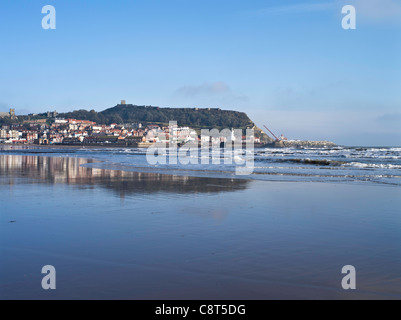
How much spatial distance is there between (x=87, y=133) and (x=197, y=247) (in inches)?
6010

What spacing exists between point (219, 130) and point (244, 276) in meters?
166

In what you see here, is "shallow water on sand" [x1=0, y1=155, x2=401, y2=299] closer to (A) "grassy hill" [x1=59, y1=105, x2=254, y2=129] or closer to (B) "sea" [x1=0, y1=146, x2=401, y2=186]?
(B) "sea" [x1=0, y1=146, x2=401, y2=186]

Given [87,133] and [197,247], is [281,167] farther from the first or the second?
[87,133]

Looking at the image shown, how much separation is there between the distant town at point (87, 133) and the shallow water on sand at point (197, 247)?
110 metres

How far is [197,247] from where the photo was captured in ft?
15.7

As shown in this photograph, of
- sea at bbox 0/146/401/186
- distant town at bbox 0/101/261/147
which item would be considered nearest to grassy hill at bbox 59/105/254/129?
distant town at bbox 0/101/261/147

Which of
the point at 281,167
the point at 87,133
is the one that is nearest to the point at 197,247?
the point at 281,167

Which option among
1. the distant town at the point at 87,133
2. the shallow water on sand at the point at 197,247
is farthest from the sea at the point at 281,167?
the distant town at the point at 87,133

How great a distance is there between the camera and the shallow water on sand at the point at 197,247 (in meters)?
3.47

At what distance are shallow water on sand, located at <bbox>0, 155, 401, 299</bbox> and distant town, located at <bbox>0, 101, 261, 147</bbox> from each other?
110170mm

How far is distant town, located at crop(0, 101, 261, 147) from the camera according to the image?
132m

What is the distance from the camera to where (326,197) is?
9.58m
